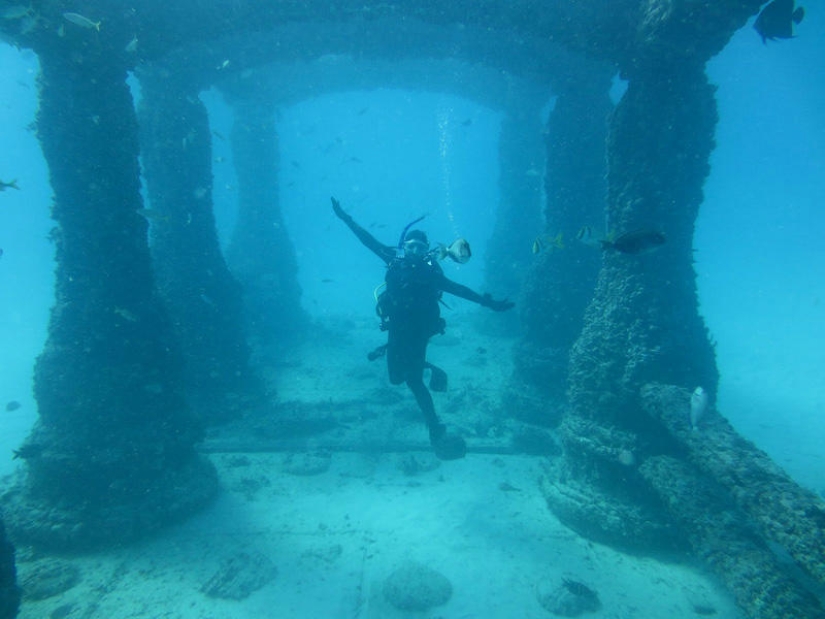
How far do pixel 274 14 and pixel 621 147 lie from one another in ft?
22.6

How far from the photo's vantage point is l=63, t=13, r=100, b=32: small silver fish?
5.83 meters

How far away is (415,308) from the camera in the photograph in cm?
723

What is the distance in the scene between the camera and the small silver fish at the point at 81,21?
5828 millimetres

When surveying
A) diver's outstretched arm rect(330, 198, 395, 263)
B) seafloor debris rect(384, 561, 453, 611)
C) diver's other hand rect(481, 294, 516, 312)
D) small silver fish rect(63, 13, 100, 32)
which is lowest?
seafloor debris rect(384, 561, 453, 611)

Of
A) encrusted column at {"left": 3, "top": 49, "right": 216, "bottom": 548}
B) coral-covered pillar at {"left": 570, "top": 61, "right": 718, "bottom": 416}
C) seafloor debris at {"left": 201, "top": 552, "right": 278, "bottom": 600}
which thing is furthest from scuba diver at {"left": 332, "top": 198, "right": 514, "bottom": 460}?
encrusted column at {"left": 3, "top": 49, "right": 216, "bottom": 548}

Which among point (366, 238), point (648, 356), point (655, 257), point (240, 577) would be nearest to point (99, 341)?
point (240, 577)

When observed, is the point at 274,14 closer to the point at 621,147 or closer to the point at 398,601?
the point at 621,147

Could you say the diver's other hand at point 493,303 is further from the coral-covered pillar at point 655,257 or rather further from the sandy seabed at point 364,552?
the sandy seabed at point 364,552

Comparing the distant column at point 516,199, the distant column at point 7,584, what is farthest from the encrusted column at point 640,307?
the distant column at point 516,199

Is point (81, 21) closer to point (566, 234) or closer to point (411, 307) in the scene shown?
point (411, 307)

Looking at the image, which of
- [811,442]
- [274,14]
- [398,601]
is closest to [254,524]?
[398,601]

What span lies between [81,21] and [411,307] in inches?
253

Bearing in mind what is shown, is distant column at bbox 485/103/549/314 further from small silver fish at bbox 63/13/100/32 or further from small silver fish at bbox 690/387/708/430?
small silver fish at bbox 63/13/100/32

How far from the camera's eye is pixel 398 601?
15.5ft
